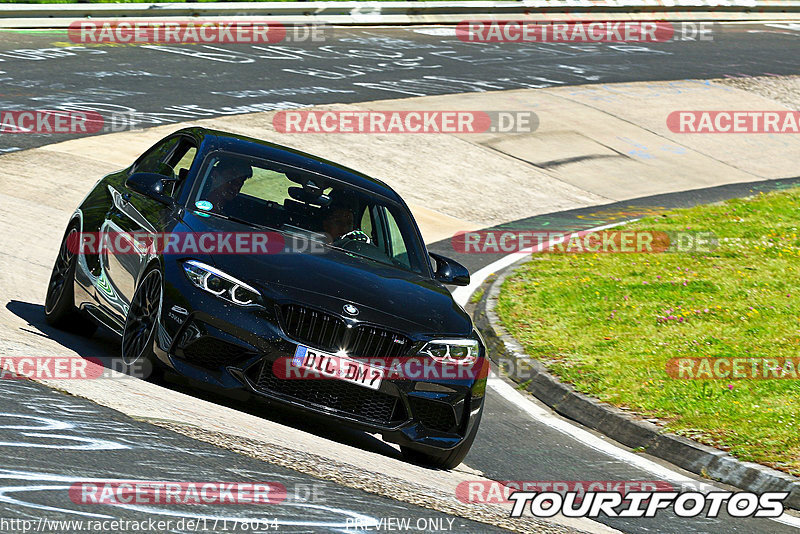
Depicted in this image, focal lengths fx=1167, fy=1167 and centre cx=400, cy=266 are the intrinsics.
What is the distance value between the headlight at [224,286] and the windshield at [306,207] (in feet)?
3.06

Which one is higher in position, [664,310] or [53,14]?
[53,14]

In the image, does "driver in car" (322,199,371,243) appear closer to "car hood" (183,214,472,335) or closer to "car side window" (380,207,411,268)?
"car side window" (380,207,411,268)

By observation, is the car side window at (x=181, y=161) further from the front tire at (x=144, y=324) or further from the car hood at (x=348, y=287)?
the front tire at (x=144, y=324)

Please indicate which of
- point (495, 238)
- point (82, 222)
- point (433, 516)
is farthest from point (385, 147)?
point (433, 516)

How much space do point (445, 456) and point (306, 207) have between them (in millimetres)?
1996

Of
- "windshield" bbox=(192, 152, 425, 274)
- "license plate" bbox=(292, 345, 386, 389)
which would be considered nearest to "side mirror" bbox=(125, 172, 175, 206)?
"windshield" bbox=(192, 152, 425, 274)

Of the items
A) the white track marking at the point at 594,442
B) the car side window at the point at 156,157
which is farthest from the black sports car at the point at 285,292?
the white track marking at the point at 594,442

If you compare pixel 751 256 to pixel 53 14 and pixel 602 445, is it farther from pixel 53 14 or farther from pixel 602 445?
pixel 53 14

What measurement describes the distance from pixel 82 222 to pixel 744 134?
1703 cm

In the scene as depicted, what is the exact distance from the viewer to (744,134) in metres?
22.7

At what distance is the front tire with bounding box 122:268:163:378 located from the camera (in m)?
6.66

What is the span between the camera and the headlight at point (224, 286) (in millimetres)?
6469

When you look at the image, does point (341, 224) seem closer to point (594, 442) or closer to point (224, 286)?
point (224, 286)

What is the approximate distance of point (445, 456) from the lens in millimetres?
6926
